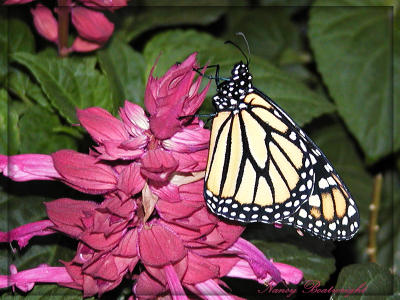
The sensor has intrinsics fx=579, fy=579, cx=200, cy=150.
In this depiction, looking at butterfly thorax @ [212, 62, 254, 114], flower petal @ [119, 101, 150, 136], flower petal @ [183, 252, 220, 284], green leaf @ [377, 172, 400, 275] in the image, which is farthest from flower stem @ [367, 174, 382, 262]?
flower petal @ [119, 101, 150, 136]

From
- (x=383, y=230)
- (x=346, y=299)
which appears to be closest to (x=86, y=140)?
(x=346, y=299)

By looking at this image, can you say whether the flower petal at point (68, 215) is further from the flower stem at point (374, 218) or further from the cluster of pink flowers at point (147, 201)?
the flower stem at point (374, 218)

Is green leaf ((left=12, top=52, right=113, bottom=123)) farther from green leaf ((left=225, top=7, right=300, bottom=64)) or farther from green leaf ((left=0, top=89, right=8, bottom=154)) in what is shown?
green leaf ((left=225, top=7, right=300, bottom=64))

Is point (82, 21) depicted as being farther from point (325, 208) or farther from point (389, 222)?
point (389, 222)

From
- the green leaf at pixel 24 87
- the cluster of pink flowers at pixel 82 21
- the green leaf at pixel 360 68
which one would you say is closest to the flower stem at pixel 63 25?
the cluster of pink flowers at pixel 82 21

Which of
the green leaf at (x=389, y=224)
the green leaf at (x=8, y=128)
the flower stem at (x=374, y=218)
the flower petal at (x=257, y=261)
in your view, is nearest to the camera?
the flower petal at (x=257, y=261)

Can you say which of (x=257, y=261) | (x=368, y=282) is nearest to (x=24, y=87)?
(x=257, y=261)
